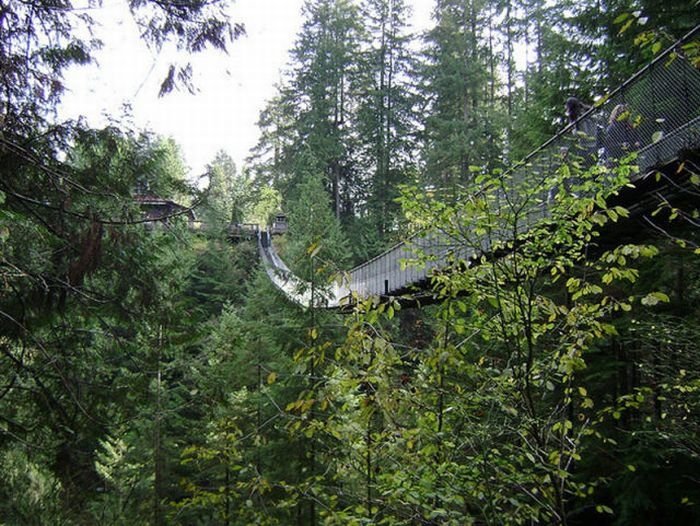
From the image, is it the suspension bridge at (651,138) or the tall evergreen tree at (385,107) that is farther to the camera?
the tall evergreen tree at (385,107)

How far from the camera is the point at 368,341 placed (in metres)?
2.05

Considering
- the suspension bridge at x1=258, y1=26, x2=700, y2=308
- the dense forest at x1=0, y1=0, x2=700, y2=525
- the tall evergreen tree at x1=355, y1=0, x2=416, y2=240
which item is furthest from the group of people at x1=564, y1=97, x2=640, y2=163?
the tall evergreen tree at x1=355, y1=0, x2=416, y2=240

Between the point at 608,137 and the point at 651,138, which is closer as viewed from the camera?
the point at 651,138

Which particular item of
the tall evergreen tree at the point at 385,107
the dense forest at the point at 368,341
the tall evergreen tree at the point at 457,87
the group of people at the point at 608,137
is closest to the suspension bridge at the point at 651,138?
the group of people at the point at 608,137

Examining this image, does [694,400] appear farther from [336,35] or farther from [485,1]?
[336,35]

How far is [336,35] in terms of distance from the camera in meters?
27.9

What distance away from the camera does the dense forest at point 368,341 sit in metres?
2.15

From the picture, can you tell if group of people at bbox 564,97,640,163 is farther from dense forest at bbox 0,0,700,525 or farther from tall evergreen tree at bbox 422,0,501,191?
tall evergreen tree at bbox 422,0,501,191

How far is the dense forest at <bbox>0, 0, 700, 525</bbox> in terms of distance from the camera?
7.04ft

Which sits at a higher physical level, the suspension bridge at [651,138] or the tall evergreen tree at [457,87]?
the tall evergreen tree at [457,87]

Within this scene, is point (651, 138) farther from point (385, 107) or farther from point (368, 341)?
point (385, 107)

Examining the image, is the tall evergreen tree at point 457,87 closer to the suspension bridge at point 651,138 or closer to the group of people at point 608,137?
the group of people at point 608,137

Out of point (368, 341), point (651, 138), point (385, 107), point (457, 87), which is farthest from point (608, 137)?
point (385, 107)

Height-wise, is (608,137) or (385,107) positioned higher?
(385,107)
